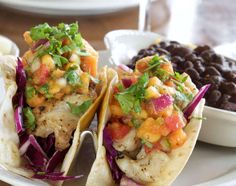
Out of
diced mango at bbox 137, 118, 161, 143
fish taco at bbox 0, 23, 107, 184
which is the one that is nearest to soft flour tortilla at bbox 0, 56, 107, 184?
fish taco at bbox 0, 23, 107, 184

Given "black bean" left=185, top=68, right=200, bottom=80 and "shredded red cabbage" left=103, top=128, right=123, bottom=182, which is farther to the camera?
"black bean" left=185, top=68, right=200, bottom=80

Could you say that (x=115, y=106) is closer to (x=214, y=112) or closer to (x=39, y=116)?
(x=39, y=116)

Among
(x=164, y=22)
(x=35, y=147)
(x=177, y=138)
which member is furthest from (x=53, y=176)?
(x=164, y=22)

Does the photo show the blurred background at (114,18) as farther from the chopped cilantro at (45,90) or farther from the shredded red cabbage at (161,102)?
the shredded red cabbage at (161,102)

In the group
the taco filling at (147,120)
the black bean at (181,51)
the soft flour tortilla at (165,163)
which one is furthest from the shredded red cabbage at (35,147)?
the black bean at (181,51)

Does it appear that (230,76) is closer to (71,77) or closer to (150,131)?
(150,131)

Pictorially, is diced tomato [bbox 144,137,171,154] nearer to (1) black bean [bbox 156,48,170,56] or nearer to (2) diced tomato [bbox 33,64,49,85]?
(2) diced tomato [bbox 33,64,49,85]
